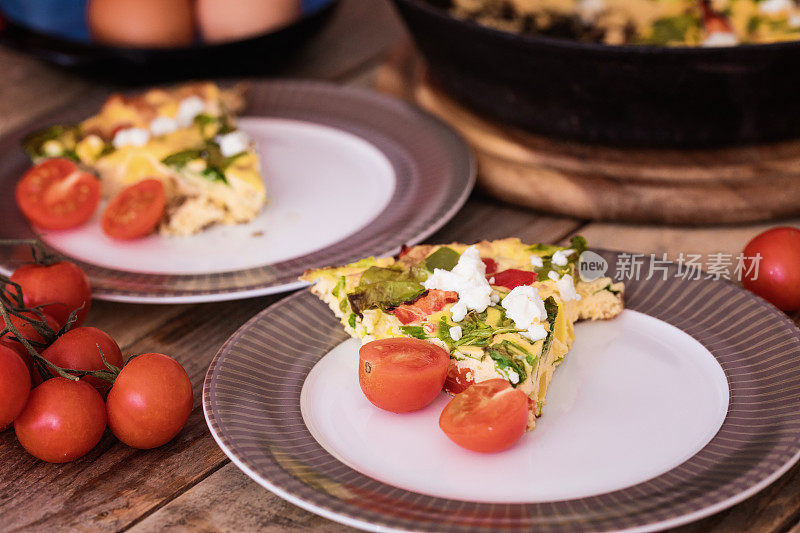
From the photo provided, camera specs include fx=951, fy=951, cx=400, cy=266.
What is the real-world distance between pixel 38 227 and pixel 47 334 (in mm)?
838

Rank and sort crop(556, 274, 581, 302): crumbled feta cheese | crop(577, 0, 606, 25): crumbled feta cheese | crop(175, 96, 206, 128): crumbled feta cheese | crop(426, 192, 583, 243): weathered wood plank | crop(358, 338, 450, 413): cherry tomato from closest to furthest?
crop(358, 338, 450, 413): cherry tomato < crop(556, 274, 581, 302): crumbled feta cheese < crop(426, 192, 583, 243): weathered wood plank < crop(175, 96, 206, 128): crumbled feta cheese < crop(577, 0, 606, 25): crumbled feta cheese

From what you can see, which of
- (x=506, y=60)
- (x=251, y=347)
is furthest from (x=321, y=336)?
(x=506, y=60)

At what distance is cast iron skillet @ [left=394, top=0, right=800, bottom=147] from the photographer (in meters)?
2.30

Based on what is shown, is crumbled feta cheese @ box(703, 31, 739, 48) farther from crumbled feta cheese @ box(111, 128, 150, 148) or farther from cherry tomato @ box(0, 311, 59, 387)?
cherry tomato @ box(0, 311, 59, 387)

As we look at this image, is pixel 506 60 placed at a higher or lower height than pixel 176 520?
higher

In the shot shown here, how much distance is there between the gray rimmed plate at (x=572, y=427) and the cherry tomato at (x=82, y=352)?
244 mm

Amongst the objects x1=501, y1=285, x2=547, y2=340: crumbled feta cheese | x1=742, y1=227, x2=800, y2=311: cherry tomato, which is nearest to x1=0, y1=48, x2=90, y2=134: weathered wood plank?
x1=501, y1=285, x2=547, y2=340: crumbled feta cheese

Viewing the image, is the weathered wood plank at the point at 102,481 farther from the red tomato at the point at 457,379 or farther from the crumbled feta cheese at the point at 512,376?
the crumbled feta cheese at the point at 512,376

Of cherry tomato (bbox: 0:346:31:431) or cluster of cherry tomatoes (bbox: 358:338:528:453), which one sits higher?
cluster of cherry tomatoes (bbox: 358:338:528:453)

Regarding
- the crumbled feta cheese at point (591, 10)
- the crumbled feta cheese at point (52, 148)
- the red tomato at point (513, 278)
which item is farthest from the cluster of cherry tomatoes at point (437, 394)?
the crumbled feta cheese at point (591, 10)

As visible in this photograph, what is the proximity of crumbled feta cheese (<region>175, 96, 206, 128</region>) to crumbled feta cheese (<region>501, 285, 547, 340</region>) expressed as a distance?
1.45 meters

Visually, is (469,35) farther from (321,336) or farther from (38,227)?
(38,227)

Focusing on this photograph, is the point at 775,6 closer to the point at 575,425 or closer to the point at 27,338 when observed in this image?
the point at 575,425

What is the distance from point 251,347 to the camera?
80.4 inches
